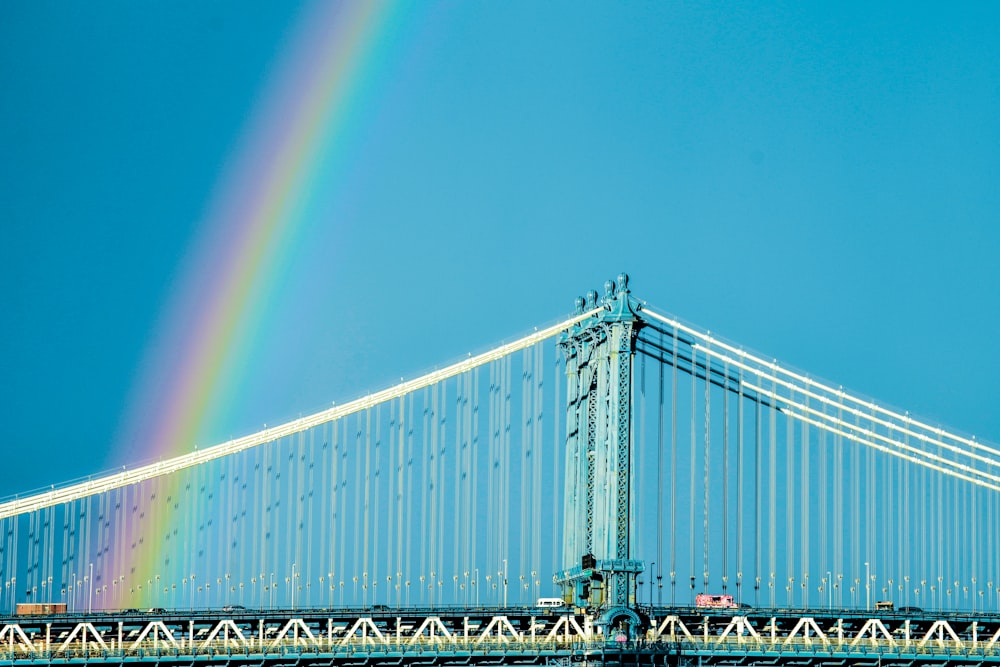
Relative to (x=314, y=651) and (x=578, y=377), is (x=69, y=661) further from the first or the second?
(x=578, y=377)

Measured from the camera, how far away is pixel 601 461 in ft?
500

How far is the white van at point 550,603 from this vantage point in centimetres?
15250

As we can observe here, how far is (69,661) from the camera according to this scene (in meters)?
140

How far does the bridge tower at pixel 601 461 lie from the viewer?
14762 cm

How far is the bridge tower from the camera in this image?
484 ft

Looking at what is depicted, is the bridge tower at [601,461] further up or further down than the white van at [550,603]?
further up

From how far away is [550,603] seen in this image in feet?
531

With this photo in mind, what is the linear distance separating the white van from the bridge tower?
1.09 m

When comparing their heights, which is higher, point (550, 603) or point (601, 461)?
point (601, 461)

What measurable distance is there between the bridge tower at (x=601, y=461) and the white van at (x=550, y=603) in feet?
3.57

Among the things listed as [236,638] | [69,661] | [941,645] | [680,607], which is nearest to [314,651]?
[236,638]

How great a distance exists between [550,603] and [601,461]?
15.4 metres

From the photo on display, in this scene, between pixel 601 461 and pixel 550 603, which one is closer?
pixel 601 461

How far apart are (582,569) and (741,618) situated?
524 inches
